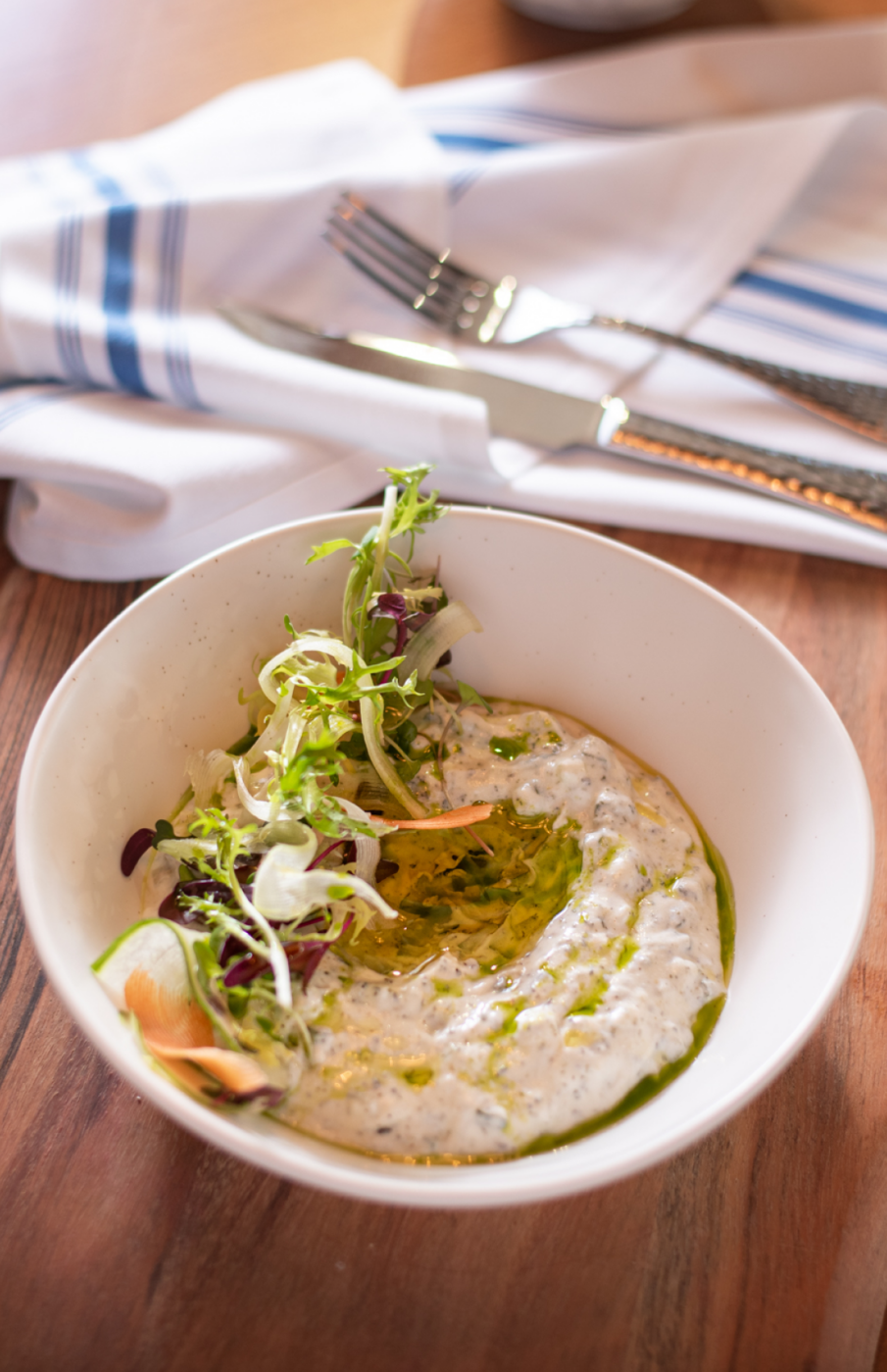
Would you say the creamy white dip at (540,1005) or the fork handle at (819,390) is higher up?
the fork handle at (819,390)

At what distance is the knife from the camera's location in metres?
1.90

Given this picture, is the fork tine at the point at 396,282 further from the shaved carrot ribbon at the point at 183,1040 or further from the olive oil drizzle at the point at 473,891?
the shaved carrot ribbon at the point at 183,1040

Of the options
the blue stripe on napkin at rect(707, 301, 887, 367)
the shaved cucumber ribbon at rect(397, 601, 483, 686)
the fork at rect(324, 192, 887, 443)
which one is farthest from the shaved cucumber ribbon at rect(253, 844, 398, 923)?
the blue stripe on napkin at rect(707, 301, 887, 367)

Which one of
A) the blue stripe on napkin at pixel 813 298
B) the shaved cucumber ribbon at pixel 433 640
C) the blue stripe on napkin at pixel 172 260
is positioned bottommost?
the shaved cucumber ribbon at pixel 433 640

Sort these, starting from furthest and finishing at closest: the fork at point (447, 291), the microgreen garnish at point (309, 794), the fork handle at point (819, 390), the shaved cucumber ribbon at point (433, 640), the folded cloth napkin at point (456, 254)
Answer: the fork at point (447, 291) → the fork handle at point (819, 390) → the folded cloth napkin at point (456, 254) → the shaved cucumber ribbon at point (433, 640) → the microgreen garnish at point (309, 794)

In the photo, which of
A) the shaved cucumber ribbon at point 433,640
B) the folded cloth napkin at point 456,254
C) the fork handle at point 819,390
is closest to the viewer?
the shaved cucumber ribbon at point 433,640

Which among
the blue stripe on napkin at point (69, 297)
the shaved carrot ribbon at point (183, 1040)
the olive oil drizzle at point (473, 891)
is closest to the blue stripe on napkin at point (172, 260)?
the blue stripe on napkin at point (69, 297)

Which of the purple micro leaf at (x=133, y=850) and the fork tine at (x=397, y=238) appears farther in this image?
the fork tine at (x=397, y=238)

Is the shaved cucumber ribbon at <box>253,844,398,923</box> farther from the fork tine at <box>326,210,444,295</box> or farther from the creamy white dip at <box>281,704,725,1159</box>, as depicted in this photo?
the fork tine at <box>326,210,444,295</box>

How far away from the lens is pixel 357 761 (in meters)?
1.47

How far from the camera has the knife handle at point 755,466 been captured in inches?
74.5

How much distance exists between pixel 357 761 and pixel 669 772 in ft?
1.57

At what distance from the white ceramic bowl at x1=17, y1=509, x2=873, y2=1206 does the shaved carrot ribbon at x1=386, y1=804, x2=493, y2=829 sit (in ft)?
0.96

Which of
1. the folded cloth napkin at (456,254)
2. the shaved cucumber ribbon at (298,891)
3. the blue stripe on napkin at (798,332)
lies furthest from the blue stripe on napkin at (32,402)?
the blue stripe on napkin at (798,332)
